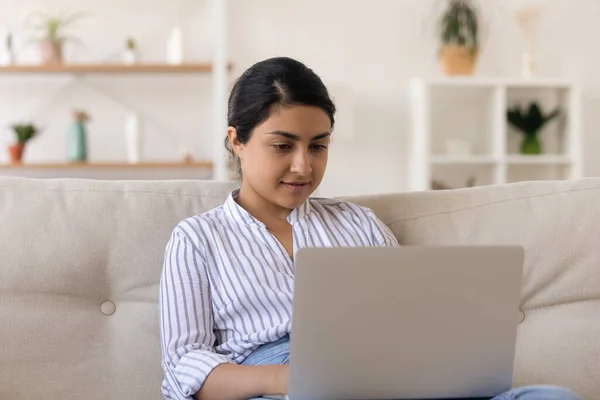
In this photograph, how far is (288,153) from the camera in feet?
5.13

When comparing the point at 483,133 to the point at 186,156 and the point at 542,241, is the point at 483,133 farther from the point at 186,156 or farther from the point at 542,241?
the point at 542,241

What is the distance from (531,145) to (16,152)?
2.60m

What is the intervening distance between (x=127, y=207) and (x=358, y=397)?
2.23 feet

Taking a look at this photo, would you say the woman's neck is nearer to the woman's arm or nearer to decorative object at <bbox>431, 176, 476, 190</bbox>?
the woman's arm

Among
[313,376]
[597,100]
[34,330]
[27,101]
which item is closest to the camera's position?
[313,376]

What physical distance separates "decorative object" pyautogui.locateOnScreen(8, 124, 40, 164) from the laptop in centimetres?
332

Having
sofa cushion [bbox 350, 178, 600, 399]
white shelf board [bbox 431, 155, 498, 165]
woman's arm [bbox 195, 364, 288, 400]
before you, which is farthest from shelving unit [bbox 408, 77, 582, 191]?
woman's arm [bbox 195, 364, 288, 400]

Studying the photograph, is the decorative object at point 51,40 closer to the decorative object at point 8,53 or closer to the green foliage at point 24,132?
the decorative object at point 8,53

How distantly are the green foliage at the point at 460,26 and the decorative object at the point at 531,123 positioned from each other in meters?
0.42

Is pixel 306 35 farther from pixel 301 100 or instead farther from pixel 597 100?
pixel 301 100

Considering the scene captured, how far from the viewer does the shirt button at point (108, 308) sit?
1611mm

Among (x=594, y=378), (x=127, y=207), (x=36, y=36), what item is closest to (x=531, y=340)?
(x=594, y=378)

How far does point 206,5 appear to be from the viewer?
4.47 m

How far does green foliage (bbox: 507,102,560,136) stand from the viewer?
14.5ft
